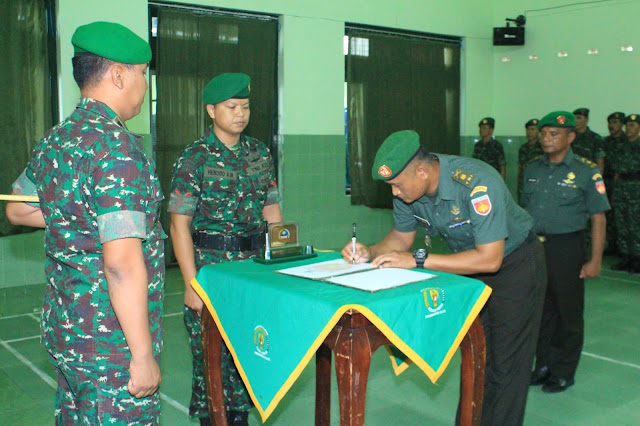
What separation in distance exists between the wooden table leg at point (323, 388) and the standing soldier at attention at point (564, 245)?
1.59 m

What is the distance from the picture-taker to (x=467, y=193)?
2.52 m

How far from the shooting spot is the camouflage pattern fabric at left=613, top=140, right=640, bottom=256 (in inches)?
286

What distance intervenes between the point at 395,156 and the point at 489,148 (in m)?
7.30

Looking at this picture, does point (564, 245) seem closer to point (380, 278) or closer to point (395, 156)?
point (395, 156)

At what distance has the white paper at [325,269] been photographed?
228 cm

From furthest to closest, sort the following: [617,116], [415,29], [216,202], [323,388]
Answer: [415,29] < [617,116] < [216,202] < [323,388]

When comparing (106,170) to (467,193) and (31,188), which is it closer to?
(31,188)

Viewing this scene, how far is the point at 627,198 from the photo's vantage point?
7504mm

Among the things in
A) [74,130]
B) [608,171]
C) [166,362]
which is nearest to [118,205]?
[74,130]

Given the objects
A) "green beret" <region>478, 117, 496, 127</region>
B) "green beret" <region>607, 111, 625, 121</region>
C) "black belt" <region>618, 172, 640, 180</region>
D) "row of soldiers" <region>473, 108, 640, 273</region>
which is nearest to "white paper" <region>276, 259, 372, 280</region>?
"row of soldiers" <region>473, 108, 640, 273</region>

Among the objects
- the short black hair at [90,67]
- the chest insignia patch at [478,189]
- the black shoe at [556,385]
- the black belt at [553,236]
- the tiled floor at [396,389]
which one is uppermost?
the short black hair at [90,67]

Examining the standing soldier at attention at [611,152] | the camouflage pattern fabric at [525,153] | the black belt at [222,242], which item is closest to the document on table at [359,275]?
the black belt at [222,242]

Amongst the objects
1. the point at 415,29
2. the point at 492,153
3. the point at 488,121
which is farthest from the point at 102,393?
the point at 488,121

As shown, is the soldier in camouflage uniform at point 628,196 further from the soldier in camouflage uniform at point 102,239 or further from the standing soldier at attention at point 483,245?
the soldier in camouflage uniform at point 102,239
